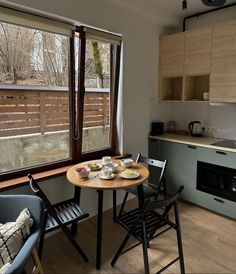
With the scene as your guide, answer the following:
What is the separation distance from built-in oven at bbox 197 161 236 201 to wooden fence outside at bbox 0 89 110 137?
151 cm

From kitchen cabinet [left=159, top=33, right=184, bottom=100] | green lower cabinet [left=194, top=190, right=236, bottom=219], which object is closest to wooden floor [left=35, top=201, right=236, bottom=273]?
green lower cabinet [left=194, top=190, right=236, bottom=219]

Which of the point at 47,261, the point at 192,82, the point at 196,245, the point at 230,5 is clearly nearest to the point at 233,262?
the point at 196,245

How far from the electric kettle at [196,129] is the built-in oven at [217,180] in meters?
0.61

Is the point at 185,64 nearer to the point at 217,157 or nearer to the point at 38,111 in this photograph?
the point at 217,157

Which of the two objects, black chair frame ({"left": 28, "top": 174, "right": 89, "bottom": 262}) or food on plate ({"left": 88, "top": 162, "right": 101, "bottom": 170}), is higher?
food on plate ({"left": 88, "top": 162, "right": 101, "bottom": 170})

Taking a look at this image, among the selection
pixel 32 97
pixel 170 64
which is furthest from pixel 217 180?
pixel 32 97

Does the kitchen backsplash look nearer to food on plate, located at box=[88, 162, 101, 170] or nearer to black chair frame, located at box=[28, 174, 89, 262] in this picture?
food on plate, located at box=[88, 162, 101, 170]

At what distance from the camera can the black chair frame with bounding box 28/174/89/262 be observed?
189cm

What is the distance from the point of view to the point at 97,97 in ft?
9.66

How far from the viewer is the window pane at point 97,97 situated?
280 cm

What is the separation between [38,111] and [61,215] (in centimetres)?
108

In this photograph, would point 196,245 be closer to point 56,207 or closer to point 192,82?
point 56,207

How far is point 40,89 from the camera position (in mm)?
2441

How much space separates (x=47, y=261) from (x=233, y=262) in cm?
166
